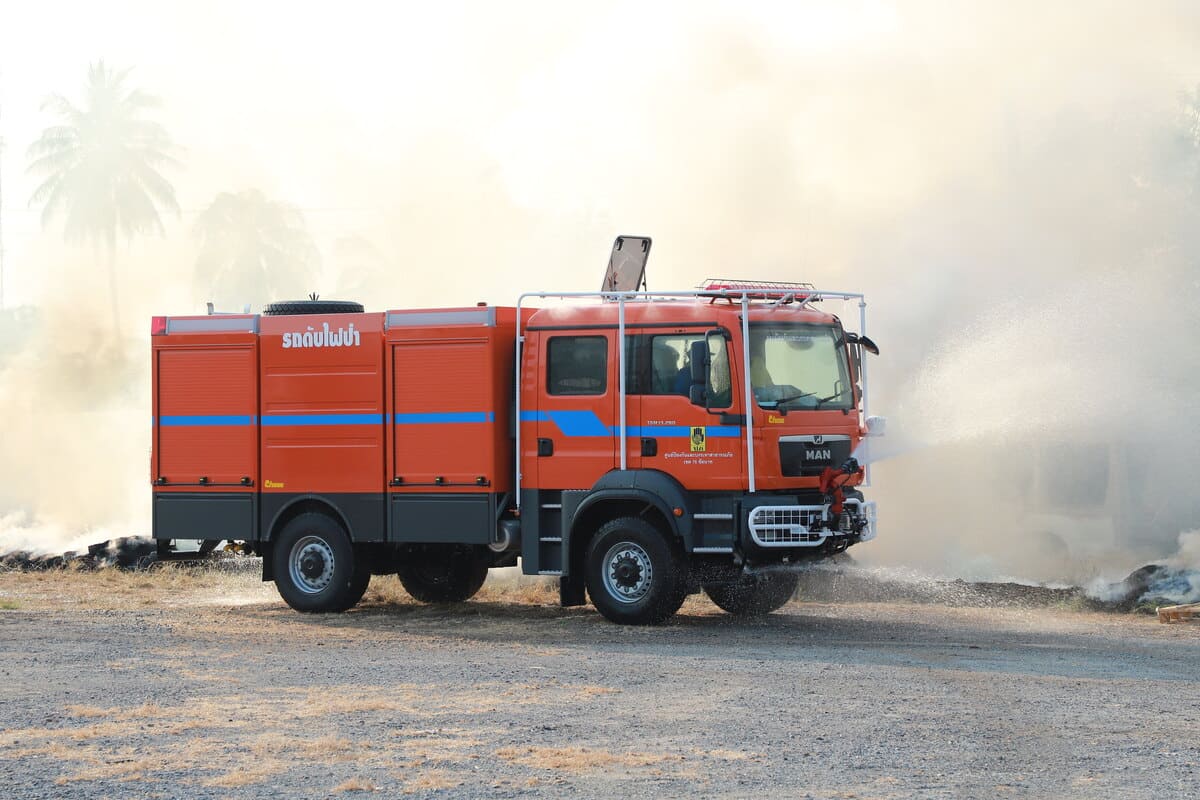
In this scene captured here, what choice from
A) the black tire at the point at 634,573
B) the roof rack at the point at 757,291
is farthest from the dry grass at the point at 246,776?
the roof rack at the point at 757,291

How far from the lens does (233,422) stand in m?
16.0

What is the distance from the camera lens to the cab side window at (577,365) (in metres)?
14.4

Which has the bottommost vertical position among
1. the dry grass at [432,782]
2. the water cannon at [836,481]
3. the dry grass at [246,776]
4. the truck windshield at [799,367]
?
the dry grass at [432,782]

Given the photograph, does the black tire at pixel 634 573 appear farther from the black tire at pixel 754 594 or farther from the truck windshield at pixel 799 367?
the truck windshield at pixel 799 367

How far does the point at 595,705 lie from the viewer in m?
10.1

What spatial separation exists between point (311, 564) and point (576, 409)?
11.5 feet

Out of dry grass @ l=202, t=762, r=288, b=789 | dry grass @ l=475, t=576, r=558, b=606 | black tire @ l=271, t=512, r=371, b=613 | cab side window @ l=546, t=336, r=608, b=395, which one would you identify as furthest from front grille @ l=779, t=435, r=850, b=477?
dry grass @ l=202, t=762, r=288, b=789

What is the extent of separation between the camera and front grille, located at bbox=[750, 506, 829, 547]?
1360 centimetres

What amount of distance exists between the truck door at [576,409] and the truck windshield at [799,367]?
1.38m

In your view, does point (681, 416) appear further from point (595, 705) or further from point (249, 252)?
point (249, 252)

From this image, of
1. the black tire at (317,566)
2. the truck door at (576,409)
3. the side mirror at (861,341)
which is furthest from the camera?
the black tire at (317,566)

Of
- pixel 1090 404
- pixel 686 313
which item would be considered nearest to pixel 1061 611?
pixel 1090 404

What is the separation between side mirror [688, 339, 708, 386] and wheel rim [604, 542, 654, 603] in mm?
1659

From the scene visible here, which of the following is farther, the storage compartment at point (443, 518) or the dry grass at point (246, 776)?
the storage compartment at point (443, 518)
